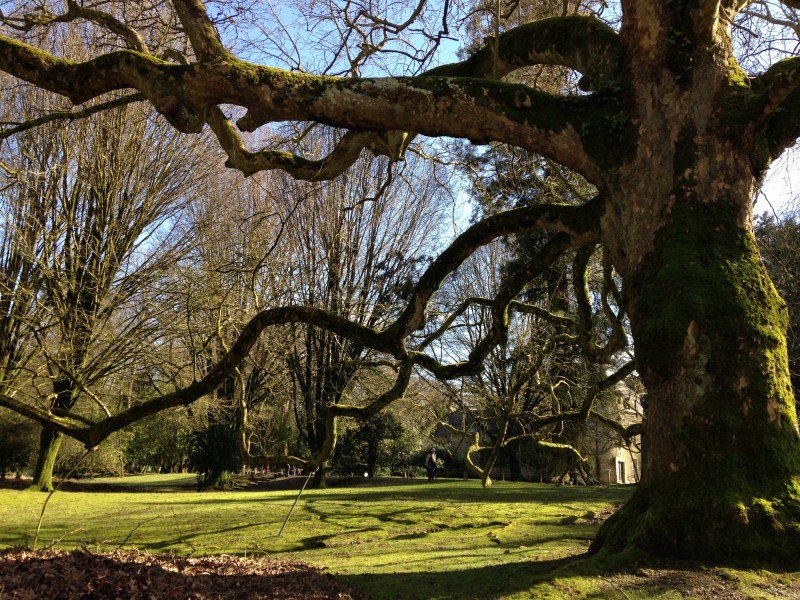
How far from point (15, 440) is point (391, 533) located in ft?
58.2

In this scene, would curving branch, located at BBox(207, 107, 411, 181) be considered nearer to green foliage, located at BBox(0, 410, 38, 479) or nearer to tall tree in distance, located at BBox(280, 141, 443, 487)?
tall tree in distance, located at BBox(280, 141, 443, 487)

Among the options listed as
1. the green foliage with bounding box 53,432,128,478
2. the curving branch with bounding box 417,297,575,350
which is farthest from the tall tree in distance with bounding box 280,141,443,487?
the curving branch with bounding box 417,297,575,350

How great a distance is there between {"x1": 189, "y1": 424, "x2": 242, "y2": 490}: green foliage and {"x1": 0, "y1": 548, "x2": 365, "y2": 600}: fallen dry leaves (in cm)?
1788

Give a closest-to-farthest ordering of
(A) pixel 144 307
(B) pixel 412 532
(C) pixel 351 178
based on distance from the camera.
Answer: (B) pixel 412 532
(A) pixel 144 307
(C) pixel 351 178

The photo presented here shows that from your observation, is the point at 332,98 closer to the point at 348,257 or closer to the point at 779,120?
the point at 779,120

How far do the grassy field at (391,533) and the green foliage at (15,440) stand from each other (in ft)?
21.4

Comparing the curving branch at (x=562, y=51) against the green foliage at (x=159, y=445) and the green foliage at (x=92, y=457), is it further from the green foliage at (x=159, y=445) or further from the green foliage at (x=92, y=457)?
the green foliage at (x=159, y=445)

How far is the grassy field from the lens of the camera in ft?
13.8

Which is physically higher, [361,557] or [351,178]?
[351,178]

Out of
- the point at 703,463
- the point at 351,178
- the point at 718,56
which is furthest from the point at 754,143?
the point at 351,178

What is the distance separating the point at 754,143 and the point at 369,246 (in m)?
19.1

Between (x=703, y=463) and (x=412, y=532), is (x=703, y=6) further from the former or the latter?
(x=412, y=532)

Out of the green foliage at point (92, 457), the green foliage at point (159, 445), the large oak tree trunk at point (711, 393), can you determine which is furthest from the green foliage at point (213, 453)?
the large oak tree trunk at point (711, 393)

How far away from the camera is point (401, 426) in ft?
91.2
